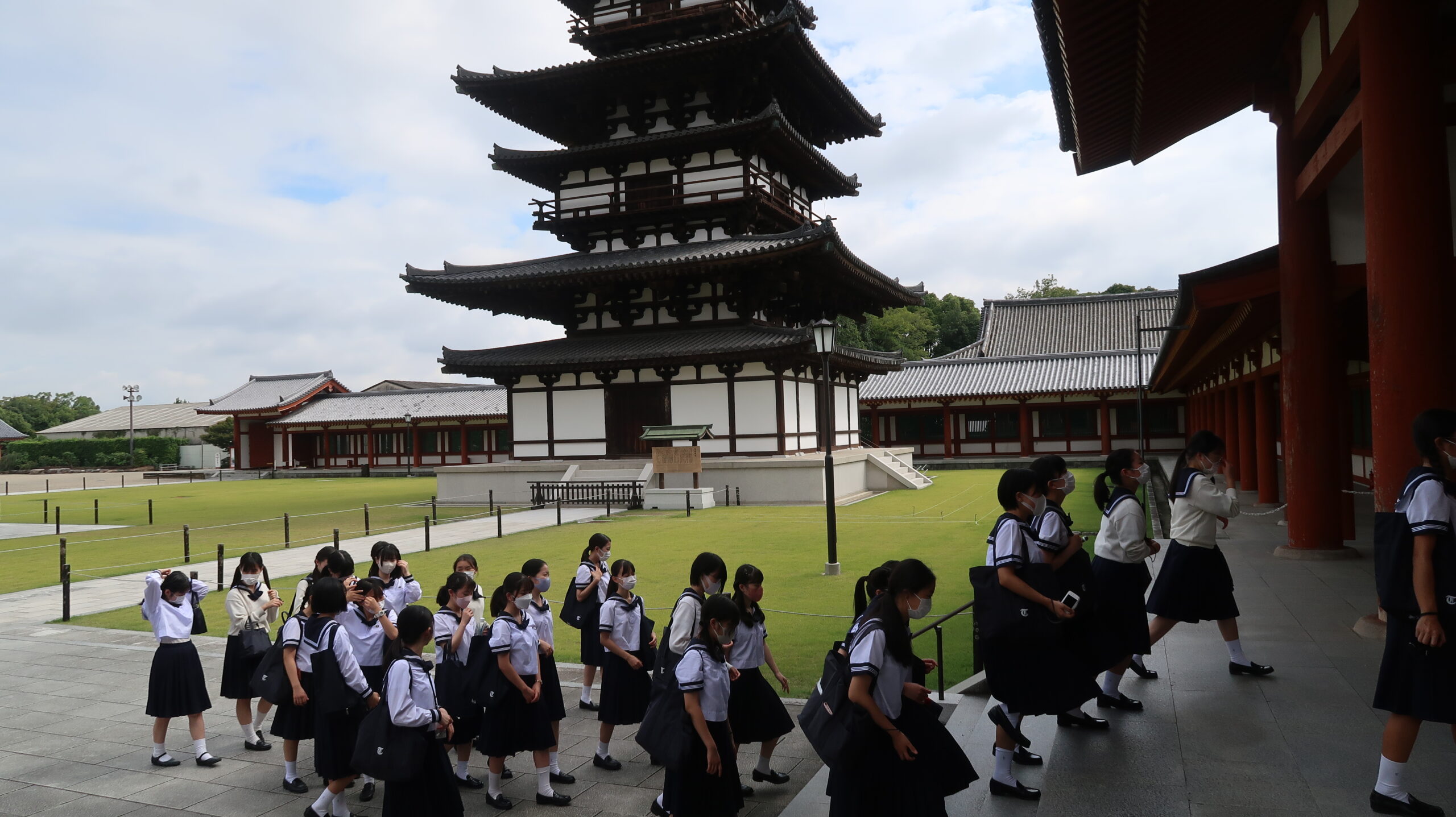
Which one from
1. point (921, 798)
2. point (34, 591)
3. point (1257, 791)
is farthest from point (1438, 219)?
point (34, 591)

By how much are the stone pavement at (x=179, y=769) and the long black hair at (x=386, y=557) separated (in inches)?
54.6

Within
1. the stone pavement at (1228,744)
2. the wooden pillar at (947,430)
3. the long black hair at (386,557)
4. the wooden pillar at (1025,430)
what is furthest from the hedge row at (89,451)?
the stone pavement at (1228,744)

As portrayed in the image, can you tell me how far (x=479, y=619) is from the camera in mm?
6094

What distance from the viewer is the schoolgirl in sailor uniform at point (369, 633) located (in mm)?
5621

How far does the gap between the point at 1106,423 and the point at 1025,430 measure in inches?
130

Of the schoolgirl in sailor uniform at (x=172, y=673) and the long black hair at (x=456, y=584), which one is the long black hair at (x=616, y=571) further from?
the schoolgirl in sailor uniform at (x=172, y=673)

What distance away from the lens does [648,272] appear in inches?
954

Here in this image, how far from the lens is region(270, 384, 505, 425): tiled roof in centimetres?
4838

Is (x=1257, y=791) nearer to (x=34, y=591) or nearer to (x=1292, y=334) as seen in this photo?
(x=1292, y=334)

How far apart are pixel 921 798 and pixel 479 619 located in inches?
137

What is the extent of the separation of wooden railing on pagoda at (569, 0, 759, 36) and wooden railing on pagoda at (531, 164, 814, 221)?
4727 millimetres

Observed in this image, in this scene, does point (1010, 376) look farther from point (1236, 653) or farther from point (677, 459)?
point (1236, 653)

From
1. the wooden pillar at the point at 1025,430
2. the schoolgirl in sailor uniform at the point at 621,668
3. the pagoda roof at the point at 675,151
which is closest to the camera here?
the schoolgirl in sailor uniform at the point at 621,668

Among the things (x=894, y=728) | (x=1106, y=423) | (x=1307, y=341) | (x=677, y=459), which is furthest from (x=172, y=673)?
(x=1106, y=423)
